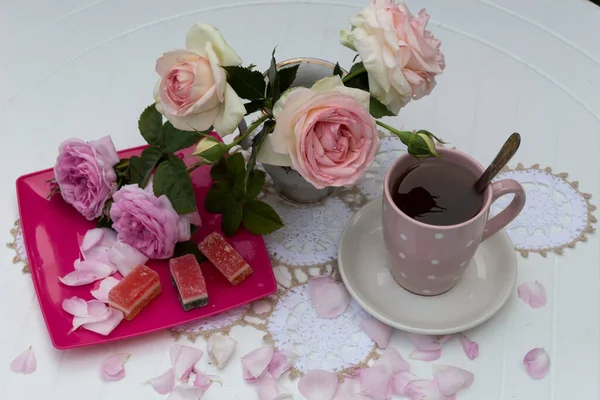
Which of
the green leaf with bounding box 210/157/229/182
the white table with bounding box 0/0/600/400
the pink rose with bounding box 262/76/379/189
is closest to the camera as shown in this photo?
the pink rose with bounding box 262/76/379/189

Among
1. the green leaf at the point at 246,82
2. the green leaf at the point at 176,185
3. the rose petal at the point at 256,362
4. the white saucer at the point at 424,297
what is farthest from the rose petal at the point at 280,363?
the green leaf at the point at 246,82

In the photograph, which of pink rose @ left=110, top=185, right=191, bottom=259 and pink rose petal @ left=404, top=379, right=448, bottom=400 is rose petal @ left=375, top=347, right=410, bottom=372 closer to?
pink rose petal @ left=404, top=379, right=448, bottom=400

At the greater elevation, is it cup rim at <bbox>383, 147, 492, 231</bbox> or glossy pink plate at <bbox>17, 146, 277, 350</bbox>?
cup rim at <bbox>383, 147, 492, 231</bbox>

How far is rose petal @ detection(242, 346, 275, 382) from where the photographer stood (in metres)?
0.79

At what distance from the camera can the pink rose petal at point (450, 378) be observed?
0.77m

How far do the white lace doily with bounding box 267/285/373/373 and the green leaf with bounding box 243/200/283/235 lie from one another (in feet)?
0.30

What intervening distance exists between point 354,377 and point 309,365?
57 mm

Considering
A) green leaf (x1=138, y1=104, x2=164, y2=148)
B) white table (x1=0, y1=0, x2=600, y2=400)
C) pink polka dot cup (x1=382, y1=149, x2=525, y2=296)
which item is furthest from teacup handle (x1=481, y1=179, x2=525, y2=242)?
green leaf (x1=138, y1=104, x2=164, y2=148)

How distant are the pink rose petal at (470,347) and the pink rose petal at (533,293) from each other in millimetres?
99

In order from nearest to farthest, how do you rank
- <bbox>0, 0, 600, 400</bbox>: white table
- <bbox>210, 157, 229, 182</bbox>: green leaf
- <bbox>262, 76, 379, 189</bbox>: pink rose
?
<bbox>262, 76, 379, 189</bbox>: pink rose → <bbox>0, 0, 600, 400</bbox>: white table → <bbox>210, 157, 229, 182</bbox>: green leaf

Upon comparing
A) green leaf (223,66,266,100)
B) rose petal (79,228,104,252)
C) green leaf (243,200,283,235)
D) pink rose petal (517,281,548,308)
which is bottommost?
pink rose petal (517,281,548,308)

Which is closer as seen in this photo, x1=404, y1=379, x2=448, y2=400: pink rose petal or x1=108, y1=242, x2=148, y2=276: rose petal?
x1=404, y1=379, x2=448, y2=400: pink rose petal

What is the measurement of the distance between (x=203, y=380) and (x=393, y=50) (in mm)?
449

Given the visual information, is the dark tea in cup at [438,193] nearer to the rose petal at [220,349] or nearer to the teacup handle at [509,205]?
the teacup handle at [509,205]
